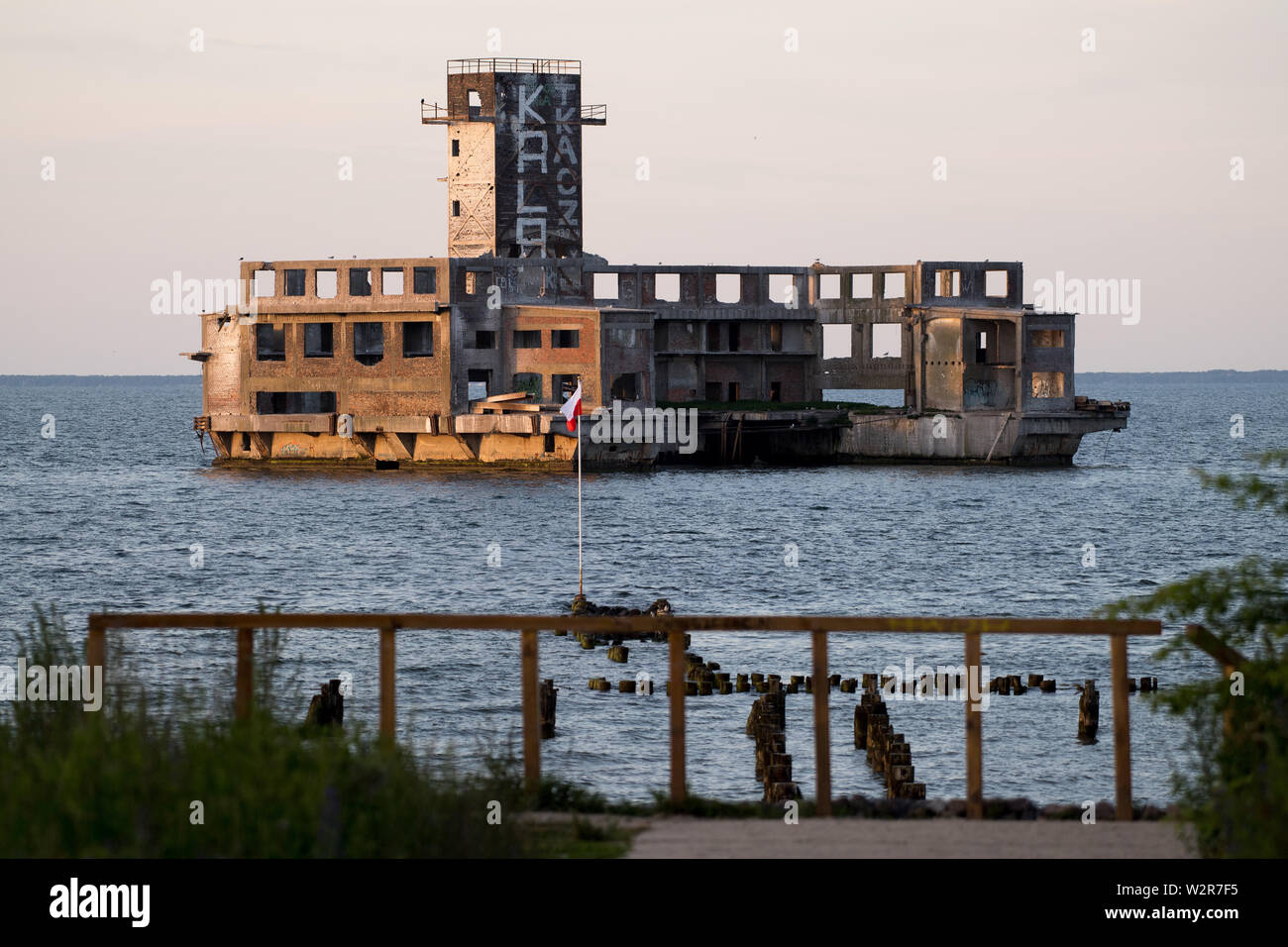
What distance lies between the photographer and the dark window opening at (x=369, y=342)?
8988 centimetres

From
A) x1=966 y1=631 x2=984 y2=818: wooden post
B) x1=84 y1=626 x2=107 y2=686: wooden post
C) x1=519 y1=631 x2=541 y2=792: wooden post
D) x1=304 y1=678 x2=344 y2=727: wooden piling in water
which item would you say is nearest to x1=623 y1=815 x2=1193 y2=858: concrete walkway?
x1=966 y1=631 x2=984 y2=818: wooden post

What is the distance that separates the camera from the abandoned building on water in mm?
87500

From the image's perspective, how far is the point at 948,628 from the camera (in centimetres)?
1120

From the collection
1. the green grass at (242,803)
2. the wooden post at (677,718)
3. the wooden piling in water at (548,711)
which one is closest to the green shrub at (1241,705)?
the wooden post at (677,718)

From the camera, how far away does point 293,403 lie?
305ft

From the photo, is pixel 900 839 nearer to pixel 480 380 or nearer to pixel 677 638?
pixel 677 638

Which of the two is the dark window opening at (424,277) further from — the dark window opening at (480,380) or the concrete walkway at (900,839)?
the concrete walkway at (900,839)

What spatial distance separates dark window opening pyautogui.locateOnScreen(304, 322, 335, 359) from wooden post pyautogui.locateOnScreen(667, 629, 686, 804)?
80520 millimetres

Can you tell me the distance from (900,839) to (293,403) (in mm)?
85068

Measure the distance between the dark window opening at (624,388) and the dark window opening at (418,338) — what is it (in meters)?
9.38

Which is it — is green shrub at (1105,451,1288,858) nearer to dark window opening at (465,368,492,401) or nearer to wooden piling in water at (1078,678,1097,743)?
wooden piling in water at (1078,678,1097,743)
